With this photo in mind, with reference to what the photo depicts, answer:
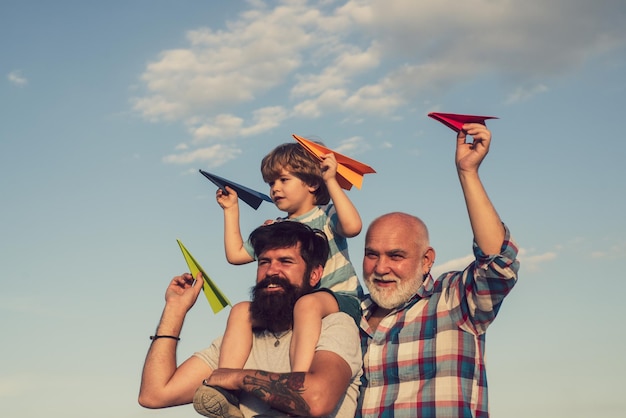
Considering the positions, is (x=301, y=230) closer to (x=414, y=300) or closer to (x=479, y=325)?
(x=414, y=300)

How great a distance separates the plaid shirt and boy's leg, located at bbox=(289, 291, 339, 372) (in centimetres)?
71

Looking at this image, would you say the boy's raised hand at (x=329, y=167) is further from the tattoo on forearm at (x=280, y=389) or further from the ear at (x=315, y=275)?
the tattoo on forearm at (x=280, y=389)

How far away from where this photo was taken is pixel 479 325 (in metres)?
6.97

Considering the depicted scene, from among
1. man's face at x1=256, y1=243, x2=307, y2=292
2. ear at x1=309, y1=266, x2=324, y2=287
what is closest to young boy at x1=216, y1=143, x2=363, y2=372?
ear at x1=309, y1=266, x2=324, y2=287

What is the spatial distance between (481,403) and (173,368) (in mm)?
2844

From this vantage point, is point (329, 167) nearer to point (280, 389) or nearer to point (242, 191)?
point (242, 191)

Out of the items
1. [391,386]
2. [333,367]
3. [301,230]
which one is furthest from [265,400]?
[301,230]

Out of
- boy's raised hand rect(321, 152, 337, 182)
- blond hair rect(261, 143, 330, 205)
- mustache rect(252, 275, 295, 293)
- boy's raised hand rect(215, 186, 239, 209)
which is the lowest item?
mustache rect(252, 275, 295, 293)

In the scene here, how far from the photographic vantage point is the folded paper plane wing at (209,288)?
805 cm

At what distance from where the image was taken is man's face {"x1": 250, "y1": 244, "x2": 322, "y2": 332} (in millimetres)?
6930

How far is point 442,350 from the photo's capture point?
6.95 meters

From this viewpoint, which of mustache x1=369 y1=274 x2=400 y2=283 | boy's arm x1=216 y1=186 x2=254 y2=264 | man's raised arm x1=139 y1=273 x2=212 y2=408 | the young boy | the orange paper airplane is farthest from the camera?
boy's arm x1=216 y1=186 x2=254 y2=264

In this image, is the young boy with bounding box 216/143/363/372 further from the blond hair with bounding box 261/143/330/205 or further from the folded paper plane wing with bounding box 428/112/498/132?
the folded paper plane wing with bounding box 428/112/498/132

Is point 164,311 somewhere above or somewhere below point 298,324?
above
